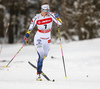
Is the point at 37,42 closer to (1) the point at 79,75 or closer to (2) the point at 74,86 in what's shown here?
(2) the point at 74,86

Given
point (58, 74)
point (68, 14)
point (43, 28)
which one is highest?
point (68, 14)

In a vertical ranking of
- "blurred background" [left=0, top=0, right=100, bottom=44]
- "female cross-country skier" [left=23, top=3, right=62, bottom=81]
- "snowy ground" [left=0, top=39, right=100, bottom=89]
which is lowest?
"snowy ground" [left=0, top=39, right=100, bottom=89]

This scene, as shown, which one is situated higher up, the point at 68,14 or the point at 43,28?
the point at 68,14

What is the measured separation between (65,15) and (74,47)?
30.2ft

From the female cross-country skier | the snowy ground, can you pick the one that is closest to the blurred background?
the snowy ground

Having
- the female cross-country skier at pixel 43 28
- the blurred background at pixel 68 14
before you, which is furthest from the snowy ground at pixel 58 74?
the blurred background at pixel 68 14

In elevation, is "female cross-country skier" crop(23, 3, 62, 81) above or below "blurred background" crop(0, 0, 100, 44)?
below

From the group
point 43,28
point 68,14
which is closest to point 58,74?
point 43,28

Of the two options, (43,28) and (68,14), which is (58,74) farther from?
(68,14)

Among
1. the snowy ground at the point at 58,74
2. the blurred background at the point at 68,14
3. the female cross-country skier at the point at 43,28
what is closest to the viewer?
the snowy ground at the point at 58,74

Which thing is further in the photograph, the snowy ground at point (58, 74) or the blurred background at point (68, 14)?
the blurred background at point (68, 14)

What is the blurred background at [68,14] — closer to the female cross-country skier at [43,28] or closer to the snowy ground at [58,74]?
the snowy ground at [58,74]

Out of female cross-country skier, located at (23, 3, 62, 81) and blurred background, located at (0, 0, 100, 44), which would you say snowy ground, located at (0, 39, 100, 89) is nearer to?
female cross-country skier, located at (23, 3, 62, 81)

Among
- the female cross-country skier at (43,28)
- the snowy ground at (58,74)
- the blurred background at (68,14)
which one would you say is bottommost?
the snowy ground at (58,74)
